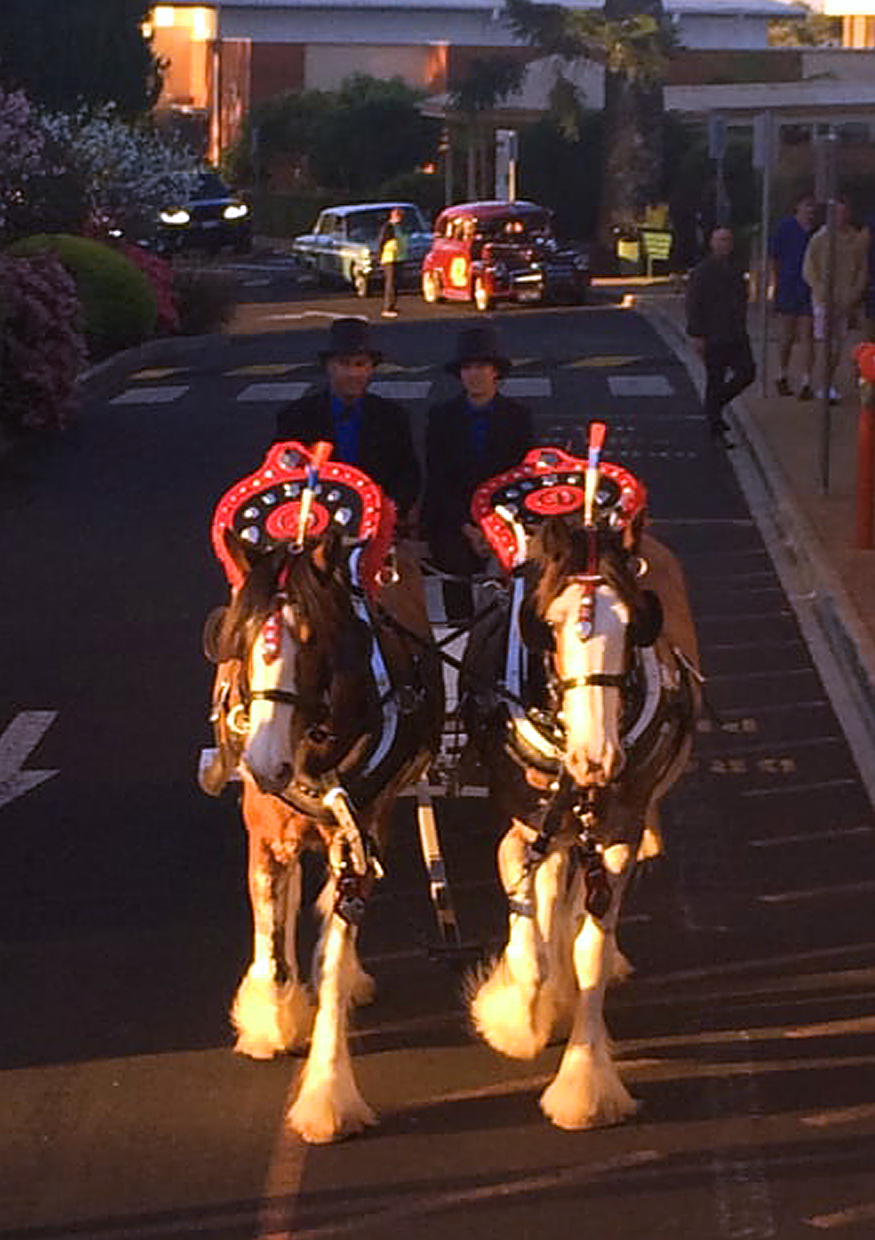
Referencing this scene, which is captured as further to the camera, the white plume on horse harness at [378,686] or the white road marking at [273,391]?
the white road marking at [273,391]

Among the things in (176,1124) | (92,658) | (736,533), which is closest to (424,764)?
(176,1124)

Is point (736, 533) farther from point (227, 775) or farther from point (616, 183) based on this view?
point (616, 183)

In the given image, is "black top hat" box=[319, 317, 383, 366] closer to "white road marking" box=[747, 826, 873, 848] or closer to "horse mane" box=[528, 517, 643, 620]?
"white road marking" box=[747, 826, 873, 848]

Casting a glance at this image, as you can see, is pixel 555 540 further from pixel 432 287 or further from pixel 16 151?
pixel 432 287

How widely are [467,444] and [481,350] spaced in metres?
0.36

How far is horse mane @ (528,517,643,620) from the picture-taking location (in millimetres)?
6523

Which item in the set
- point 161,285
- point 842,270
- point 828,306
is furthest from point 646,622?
point 161,285

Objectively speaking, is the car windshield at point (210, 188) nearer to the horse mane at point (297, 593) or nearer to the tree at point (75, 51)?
the tree at point (75, 51)

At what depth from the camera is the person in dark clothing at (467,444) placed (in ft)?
30.9

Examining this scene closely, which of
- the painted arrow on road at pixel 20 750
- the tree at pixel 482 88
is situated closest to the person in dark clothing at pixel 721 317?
the painted arrow on road at pixel 20 750

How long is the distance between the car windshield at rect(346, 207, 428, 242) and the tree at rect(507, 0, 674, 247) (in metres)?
4.26

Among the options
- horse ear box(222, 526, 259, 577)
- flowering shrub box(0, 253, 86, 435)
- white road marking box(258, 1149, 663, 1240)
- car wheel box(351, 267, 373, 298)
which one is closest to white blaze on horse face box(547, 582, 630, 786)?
horse ear box(222, 526, 259, 577)

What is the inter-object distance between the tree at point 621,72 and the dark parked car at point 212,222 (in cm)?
1098

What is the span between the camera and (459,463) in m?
9.50
